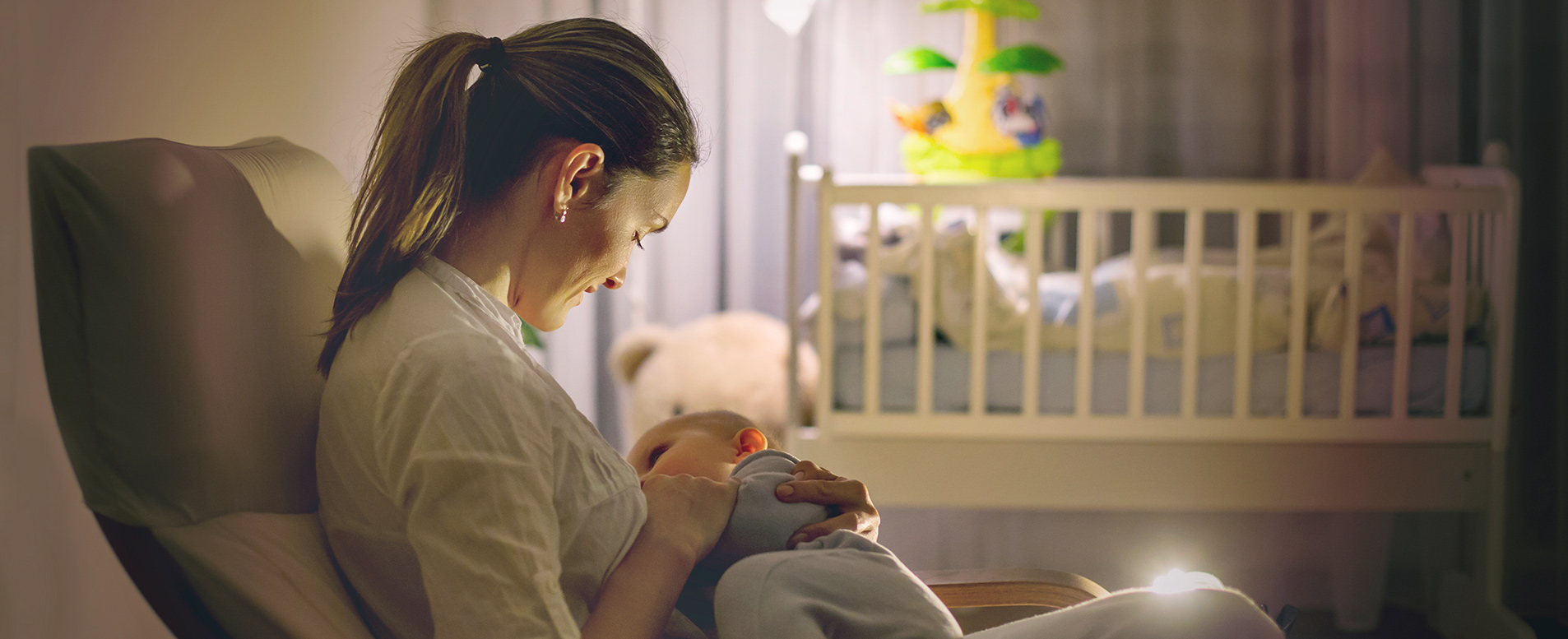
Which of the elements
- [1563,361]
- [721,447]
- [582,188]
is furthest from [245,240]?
[1563,361]

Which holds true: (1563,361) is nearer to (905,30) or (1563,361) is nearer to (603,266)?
(905,30)

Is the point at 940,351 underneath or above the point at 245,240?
underneath

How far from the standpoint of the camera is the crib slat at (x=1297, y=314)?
1.68 m

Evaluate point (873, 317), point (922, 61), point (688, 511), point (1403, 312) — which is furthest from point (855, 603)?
point (922, 61)

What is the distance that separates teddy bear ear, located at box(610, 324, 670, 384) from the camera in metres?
2.17

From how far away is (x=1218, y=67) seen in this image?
249 centimetres

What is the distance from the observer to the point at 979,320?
171 cm

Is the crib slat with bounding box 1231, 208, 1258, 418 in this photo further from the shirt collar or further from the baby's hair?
the shirt collar

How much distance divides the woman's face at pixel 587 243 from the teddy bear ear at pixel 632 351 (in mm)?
1577

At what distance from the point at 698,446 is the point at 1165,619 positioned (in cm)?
34

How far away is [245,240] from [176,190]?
0.20 feet

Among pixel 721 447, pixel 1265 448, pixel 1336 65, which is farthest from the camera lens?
pixel 1336 65

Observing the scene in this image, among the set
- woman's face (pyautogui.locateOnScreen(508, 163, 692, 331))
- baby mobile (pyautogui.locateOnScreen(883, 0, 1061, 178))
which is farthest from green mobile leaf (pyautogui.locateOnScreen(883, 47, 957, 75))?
woman's face (pyautogui.locateOnScreen(508, 163, 692, 331))

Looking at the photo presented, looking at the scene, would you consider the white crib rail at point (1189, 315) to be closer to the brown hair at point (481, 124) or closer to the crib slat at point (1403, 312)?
the crib slat at point (1403, 312)
